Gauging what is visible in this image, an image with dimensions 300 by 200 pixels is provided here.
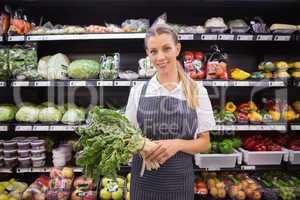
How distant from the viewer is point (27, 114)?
8.20 ft

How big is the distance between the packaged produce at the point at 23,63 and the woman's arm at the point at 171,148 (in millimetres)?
1760

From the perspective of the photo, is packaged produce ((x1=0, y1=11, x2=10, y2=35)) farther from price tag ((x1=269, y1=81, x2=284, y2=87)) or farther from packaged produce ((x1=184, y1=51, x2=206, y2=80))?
price tag ((x1=269, y1=81, x2=284, y2=87))

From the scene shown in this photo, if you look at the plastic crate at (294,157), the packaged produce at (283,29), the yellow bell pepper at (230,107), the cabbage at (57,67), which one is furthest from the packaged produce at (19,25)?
the plastic crate at (294,157)

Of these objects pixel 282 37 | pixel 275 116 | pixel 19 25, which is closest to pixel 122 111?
pixel 19 25

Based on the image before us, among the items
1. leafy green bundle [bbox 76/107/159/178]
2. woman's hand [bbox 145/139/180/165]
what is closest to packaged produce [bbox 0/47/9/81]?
leafy green bundle [bbox 76/107/159/178]

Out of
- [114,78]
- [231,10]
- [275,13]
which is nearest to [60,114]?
[114,78]

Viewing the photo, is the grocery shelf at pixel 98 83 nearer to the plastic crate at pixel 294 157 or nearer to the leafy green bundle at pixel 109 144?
the plastic crate at pixel 294 157

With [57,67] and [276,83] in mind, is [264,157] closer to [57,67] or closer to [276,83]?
[276,83]

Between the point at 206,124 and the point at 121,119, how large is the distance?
0.50 metres

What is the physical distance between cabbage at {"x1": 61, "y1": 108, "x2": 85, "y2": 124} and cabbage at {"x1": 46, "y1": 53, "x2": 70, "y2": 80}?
1.17 feet

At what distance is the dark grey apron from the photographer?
140cm

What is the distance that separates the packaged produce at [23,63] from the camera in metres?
2.46

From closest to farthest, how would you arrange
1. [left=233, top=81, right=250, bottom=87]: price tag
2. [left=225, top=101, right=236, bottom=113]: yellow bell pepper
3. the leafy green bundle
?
1. the leafy green bundle
2. [left=233, top=81, right=250, bottom=87]: price tag
3. [left=225, top=101, right=236, bottom=113]: yellow bell pepper

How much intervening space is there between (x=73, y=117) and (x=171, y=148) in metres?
1.54
